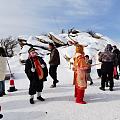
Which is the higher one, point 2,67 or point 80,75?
point 2,67

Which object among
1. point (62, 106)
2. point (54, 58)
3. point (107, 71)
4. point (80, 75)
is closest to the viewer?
point (62, 106)

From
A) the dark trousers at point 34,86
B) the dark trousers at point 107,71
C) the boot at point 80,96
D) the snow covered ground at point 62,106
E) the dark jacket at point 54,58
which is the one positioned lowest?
the snow covered ground at point 62,106

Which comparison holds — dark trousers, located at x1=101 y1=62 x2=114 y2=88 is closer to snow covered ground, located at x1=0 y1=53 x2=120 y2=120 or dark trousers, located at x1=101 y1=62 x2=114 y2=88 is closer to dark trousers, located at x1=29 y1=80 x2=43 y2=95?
snow covered ground, located at x1=0 y1=53 x2=120 y2=120

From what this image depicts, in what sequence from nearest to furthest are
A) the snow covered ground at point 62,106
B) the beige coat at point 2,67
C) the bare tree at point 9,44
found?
1. the snow covered ground at point 62,106
2. the beige coat at point 2,67
3. the bare tree at point 9,44

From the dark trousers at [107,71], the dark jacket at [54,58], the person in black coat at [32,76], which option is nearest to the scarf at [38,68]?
the person in black coat at [32,76]

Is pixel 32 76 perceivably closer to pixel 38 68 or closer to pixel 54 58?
pixel 38 68

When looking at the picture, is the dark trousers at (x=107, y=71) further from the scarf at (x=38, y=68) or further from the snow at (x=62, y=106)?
the scarf at (x=38, y=68)

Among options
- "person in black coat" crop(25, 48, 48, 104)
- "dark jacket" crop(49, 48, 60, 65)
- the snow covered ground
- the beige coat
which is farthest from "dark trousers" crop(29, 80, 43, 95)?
"dark jacket" crop(49, 48, 60, 65)

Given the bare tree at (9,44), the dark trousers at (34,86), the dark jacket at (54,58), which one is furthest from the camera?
the bare tree at (9,44)

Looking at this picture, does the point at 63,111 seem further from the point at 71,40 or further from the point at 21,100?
the point at 71,40

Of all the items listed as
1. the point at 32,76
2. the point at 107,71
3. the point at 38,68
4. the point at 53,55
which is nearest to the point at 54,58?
the point at 53,55

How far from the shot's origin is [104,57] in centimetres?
1269

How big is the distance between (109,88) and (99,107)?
10.6ft

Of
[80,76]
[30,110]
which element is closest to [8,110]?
[30,110]
